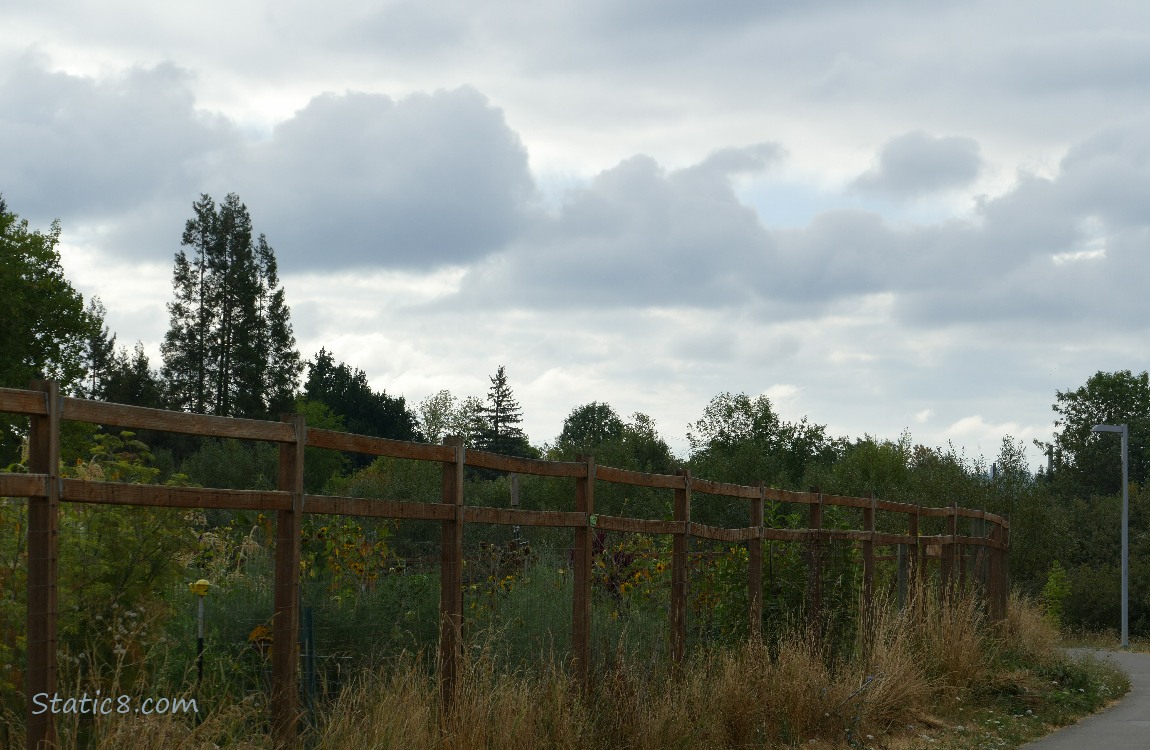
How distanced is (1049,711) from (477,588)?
24.1 ft

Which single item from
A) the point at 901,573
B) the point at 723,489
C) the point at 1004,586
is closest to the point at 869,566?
the point at 901,573

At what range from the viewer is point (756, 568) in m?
11.5

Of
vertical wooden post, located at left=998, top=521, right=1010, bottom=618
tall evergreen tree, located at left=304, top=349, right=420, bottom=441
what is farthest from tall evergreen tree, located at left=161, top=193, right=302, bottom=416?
vertical wooden post, located at left=998, top=521, right=1010, bottom=618

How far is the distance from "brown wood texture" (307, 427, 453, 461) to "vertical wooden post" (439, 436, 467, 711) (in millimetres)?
99

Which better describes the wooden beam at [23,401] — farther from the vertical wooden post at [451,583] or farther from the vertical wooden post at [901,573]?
the vertical wooden post at [901,573]

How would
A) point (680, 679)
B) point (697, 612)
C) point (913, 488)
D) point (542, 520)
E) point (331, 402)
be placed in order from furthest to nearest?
point (331, 402)
point (913, 488)
point (697, 612)
point (680, 679)
point (542, 520)

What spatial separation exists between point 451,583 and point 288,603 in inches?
52.5

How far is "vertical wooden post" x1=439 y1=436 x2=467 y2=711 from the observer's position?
736cm

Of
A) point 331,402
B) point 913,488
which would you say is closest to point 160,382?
point 331,402

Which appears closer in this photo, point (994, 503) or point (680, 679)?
point (680, 679)

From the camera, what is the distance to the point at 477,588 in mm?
9891

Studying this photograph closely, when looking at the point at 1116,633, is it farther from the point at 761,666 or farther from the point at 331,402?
the point at 331,402

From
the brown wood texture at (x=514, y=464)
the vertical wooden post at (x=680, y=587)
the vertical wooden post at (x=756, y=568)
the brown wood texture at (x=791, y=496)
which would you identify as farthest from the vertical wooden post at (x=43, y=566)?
the brown wood texture at (x=791, y=496)

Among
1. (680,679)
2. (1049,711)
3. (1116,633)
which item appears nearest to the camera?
(680,679)
